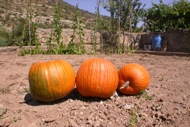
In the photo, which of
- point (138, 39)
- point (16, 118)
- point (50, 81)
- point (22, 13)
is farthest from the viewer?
point (22, 13)

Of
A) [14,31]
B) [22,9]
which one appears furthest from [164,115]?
[22,9]

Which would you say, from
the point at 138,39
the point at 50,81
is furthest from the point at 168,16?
the point at 50,81

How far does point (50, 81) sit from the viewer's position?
3.71m

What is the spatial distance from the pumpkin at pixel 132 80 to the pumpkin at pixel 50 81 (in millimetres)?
762

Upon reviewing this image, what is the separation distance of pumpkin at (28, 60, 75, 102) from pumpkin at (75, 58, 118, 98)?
205 mm

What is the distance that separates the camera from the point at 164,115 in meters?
3.20

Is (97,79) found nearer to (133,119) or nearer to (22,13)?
(133,119)

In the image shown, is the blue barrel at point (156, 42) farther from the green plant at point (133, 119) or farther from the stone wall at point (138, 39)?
the green plant at point (133, 119)

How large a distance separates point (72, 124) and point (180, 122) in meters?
1.19

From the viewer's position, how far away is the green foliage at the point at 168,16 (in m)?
15.7

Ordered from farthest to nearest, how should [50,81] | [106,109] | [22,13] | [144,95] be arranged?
[22,13] → [144,95] → [50,81] → [106,109]

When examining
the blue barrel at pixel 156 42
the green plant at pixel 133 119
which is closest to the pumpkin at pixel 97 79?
the green plant at pixel 133 119

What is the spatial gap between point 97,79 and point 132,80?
0.55 meters

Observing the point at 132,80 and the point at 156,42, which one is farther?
→ the point at 156,42
